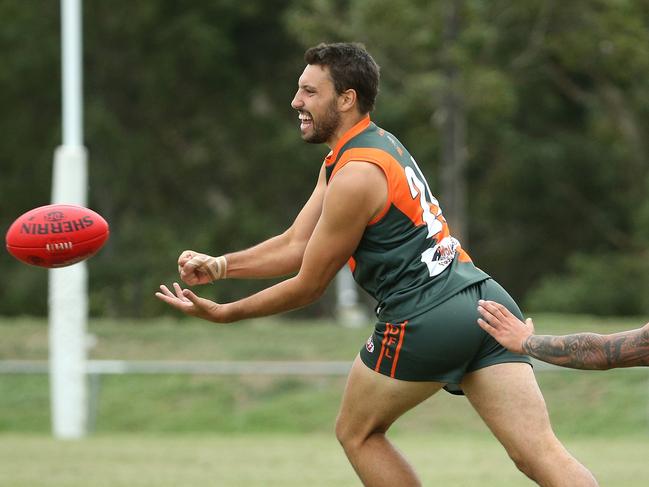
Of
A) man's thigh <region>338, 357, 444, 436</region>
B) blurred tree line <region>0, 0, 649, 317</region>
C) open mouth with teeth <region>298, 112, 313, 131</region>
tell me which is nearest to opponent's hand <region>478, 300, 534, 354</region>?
man's thigh <region>338, 357, 444, 436</region>

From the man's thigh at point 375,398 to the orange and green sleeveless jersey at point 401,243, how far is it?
0.26m

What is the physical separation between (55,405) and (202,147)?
20334 millimetres

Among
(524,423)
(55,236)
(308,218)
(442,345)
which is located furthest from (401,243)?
(55,236)

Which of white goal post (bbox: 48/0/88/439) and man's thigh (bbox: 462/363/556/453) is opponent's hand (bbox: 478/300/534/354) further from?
white goal post (bbox: 48/0/88/439)

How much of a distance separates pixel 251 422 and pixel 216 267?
10139 mm

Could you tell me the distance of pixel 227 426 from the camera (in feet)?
52.5

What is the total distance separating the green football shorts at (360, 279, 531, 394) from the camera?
5.63 meters

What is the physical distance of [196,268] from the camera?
610 centimetres

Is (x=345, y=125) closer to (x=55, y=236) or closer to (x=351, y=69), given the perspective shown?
(x=351, y=69)

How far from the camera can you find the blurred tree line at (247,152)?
29766mm

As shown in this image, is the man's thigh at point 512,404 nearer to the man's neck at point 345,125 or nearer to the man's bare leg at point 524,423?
the man's bare leg at point 524,423

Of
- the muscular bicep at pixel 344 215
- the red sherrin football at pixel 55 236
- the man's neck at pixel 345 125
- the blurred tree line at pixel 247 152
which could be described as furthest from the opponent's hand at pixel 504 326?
the blurred tree line at pixel 247 152

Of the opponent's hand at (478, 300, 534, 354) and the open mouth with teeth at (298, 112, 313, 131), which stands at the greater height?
the open mouth with teeth at (298, 112, 313, 131)

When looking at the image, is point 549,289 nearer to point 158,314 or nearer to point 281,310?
point 158,314
